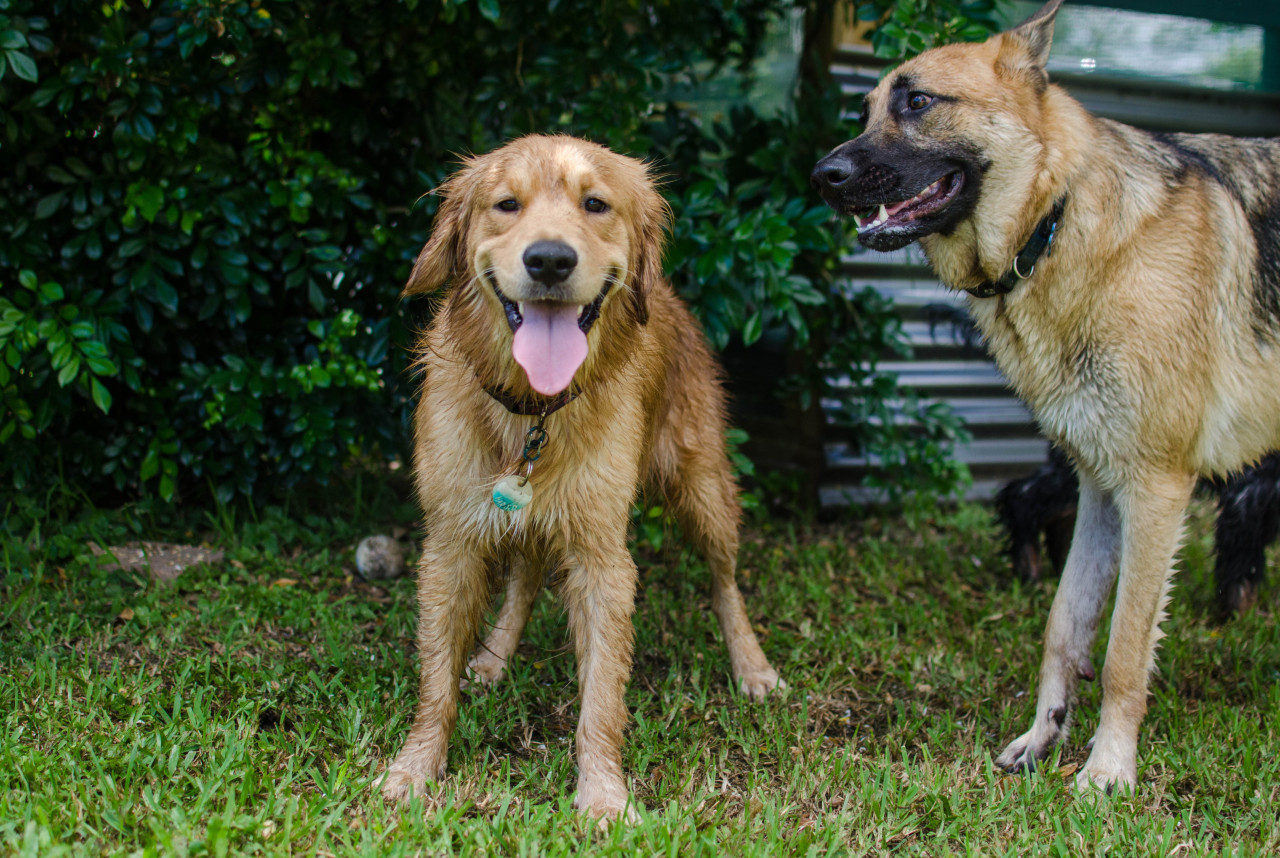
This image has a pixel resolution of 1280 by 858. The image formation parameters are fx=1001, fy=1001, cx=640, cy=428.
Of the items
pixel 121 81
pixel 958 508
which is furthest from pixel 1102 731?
pixel 121 81

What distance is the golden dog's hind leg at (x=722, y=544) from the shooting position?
3705 millimetres

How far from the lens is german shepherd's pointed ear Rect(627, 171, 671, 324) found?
9.73 ft

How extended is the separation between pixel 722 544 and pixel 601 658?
1071 millimetres

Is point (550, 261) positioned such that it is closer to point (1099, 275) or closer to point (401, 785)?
point (401, 785)

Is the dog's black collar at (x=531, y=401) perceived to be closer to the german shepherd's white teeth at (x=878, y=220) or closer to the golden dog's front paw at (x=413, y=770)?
the golden dog's front paw at (x=413, y=770)

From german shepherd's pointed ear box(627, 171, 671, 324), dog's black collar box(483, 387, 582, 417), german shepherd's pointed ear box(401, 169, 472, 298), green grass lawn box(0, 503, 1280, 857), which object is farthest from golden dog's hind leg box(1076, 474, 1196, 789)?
german shepherd's pointed ear box(401, 169, 472, 298)

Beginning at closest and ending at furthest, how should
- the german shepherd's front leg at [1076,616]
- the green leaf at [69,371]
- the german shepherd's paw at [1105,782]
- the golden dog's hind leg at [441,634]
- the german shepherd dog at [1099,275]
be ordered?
the golden dog's hind leg at [441,634], the german shepherd's paw at [1105,782], the german shepherd dog at [1099,275], the german shepherd's front leg at [1076,616], the green leaf at [69,371]

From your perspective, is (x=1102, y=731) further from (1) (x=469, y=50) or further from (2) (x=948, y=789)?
(1) (x=469, y=50)

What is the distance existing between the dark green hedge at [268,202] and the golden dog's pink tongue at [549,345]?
161 centimetres

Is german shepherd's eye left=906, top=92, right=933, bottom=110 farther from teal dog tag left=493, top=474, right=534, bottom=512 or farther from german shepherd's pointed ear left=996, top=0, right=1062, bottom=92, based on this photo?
teal dog tag left=493, top=474, right=534, bottom=512

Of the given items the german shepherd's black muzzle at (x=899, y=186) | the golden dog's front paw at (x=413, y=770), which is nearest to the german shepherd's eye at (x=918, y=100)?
the german shepherd's black muzzle at (x=899, y=186)

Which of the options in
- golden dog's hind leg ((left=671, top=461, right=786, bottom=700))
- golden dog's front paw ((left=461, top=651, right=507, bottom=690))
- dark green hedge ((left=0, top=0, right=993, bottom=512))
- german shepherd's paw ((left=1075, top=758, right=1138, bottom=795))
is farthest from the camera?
dark green hedge ((left=0, top=0, right=993, bottom=512))

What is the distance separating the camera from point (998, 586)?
4.82 meters

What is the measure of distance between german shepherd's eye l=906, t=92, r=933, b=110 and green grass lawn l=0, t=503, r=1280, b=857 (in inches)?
79.4
